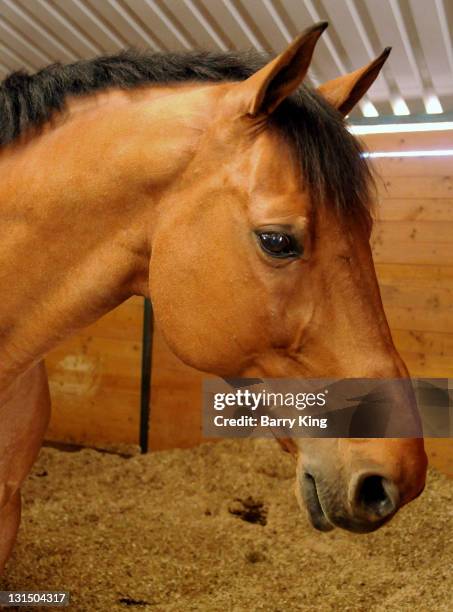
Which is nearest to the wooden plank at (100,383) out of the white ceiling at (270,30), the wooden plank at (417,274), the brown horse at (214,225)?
the wooden plank at (417,274)

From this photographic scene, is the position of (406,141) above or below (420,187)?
above

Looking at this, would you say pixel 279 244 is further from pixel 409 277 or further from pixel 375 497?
pixel 409 277

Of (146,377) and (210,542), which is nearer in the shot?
(210,542)

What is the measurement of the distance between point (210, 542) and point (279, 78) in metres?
1.84

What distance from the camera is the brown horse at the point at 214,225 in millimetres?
886

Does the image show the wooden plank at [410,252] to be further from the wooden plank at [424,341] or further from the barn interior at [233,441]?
the wooden plank at [424,341]

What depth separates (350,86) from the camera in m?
1.05

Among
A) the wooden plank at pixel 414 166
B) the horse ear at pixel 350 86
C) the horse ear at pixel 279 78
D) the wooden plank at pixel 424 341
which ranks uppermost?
the horse ear at pixel 279 78

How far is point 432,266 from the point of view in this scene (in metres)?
2.66

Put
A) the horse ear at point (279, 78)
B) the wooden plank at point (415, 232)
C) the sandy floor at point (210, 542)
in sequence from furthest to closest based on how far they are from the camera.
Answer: the wooden plank at point (415, 232) < the sandy floor at point (210, 542) < the horse ear at point (279, 78)

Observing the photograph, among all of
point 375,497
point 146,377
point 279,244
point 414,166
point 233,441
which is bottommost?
point 233,441

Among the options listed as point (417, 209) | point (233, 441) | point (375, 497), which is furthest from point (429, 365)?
point (375, 497)

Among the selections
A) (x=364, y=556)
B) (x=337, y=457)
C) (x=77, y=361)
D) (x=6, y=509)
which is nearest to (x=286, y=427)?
(x=337, y=457)

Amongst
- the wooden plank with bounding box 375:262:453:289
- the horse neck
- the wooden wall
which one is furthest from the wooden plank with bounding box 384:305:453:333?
the horse neck
